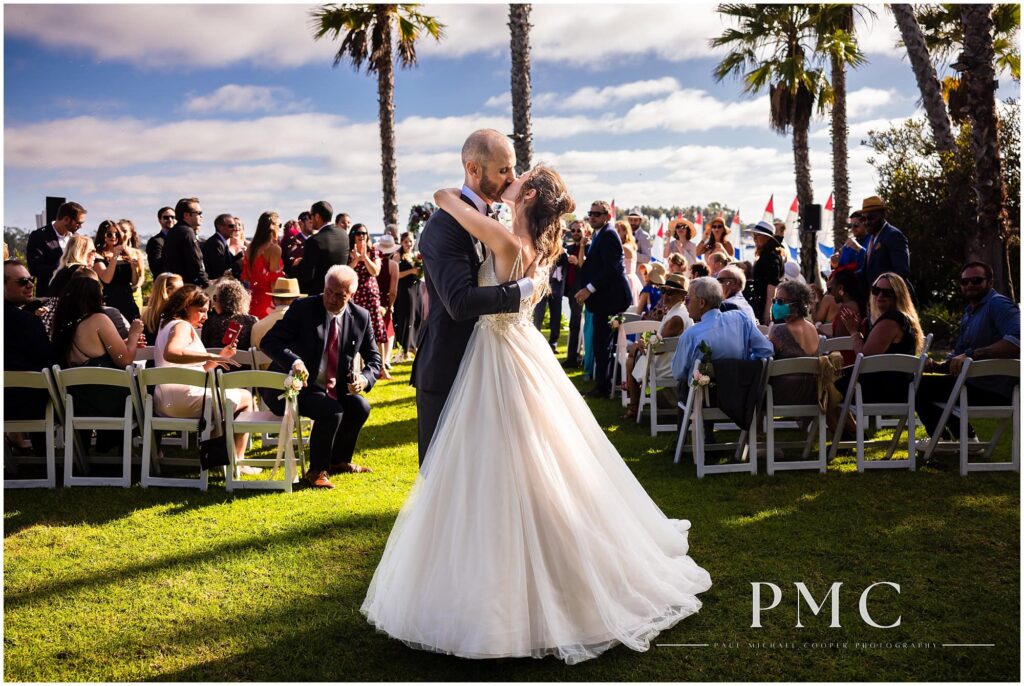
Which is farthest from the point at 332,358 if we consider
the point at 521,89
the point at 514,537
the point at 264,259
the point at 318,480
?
the point at 521,89

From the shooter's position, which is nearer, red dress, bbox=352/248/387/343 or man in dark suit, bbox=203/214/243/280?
man in dark suit, bbox=203/214/243/280

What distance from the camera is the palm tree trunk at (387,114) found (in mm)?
19562

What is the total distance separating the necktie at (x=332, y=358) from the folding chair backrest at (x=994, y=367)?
4.63 meters

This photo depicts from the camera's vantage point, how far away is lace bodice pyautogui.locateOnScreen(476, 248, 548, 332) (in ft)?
11.3

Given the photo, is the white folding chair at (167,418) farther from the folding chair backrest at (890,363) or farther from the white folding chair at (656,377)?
the folding chair backrest at (890,363)

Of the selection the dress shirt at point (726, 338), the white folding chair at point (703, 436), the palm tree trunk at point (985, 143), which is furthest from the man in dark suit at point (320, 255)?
the palm tree trunk at point (985, 143)

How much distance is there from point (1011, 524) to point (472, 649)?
368 centimetres

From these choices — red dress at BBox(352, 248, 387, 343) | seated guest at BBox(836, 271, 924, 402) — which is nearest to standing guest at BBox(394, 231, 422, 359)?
red dress at BBox(352, 248, 387, 343)

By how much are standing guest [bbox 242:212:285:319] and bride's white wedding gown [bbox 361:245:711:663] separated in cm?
627

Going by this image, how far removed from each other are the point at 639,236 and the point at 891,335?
7908 millimetres

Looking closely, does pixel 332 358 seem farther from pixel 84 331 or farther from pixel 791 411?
pixel 791 411

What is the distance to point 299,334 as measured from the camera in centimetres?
616

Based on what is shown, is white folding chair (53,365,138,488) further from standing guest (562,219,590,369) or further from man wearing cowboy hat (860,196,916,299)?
man wearing cowboy hat (860,196,916,299)

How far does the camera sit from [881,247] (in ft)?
29.1
